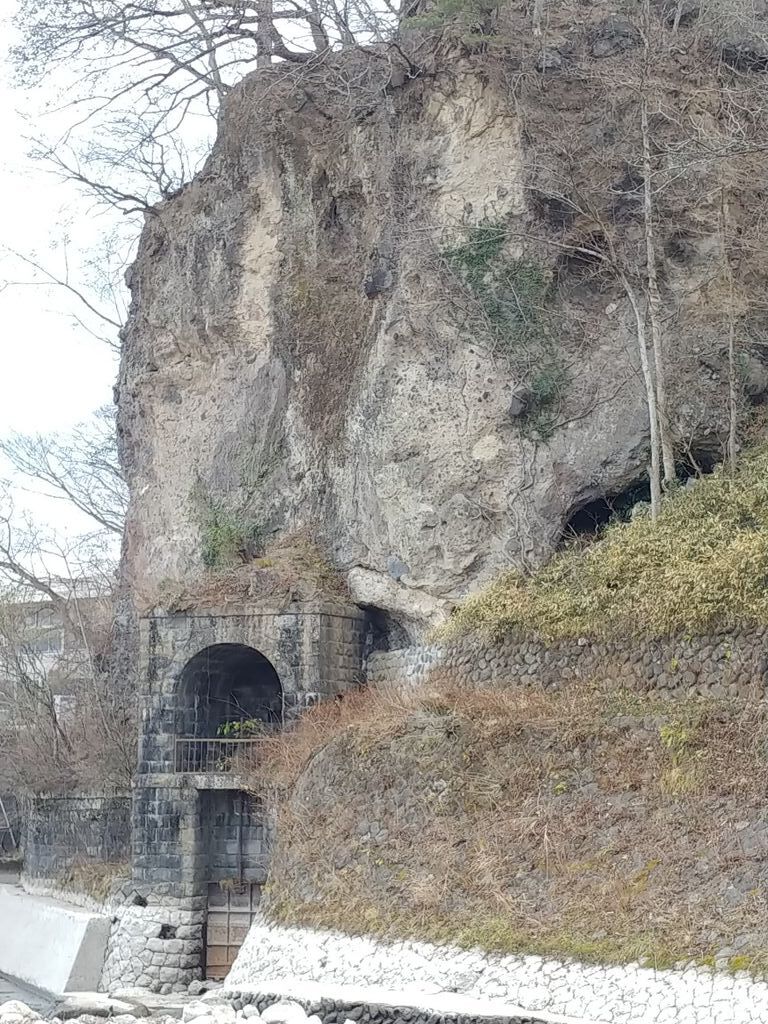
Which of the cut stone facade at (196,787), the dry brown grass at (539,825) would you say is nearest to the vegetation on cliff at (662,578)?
the dry brown grass at (539,825)

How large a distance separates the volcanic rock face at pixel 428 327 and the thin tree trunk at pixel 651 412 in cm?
88

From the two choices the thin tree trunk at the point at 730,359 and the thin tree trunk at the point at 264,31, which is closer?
the thin tree trunk at the point at 730,359

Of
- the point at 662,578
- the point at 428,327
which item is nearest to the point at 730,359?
the point at 662,578

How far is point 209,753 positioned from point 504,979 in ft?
35.1

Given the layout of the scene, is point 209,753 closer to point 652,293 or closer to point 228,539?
point 228,539

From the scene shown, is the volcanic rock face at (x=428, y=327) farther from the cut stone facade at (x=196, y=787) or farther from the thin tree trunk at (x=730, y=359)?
the cut stone facade at (x=196, y=787)

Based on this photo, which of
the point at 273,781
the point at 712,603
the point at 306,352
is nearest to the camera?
the point at 712,603

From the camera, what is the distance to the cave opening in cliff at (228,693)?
23.6m

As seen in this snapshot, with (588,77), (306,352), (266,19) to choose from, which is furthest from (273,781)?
(266,19)

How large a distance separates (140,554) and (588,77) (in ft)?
43.8

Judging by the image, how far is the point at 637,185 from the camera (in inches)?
898

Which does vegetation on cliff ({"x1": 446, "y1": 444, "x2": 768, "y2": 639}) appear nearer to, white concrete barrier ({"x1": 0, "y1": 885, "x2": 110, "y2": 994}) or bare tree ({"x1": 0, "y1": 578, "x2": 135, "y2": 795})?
white concrete barrier ({"x1": 0, "y1": 885, "x2": 110, "y2": 994})

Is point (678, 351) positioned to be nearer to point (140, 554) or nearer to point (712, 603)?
point (712, 603)

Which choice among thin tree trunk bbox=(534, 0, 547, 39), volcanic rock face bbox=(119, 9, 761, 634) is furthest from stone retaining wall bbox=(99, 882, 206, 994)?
thin tree trunk bbox=(534, 0, 547, 39)
